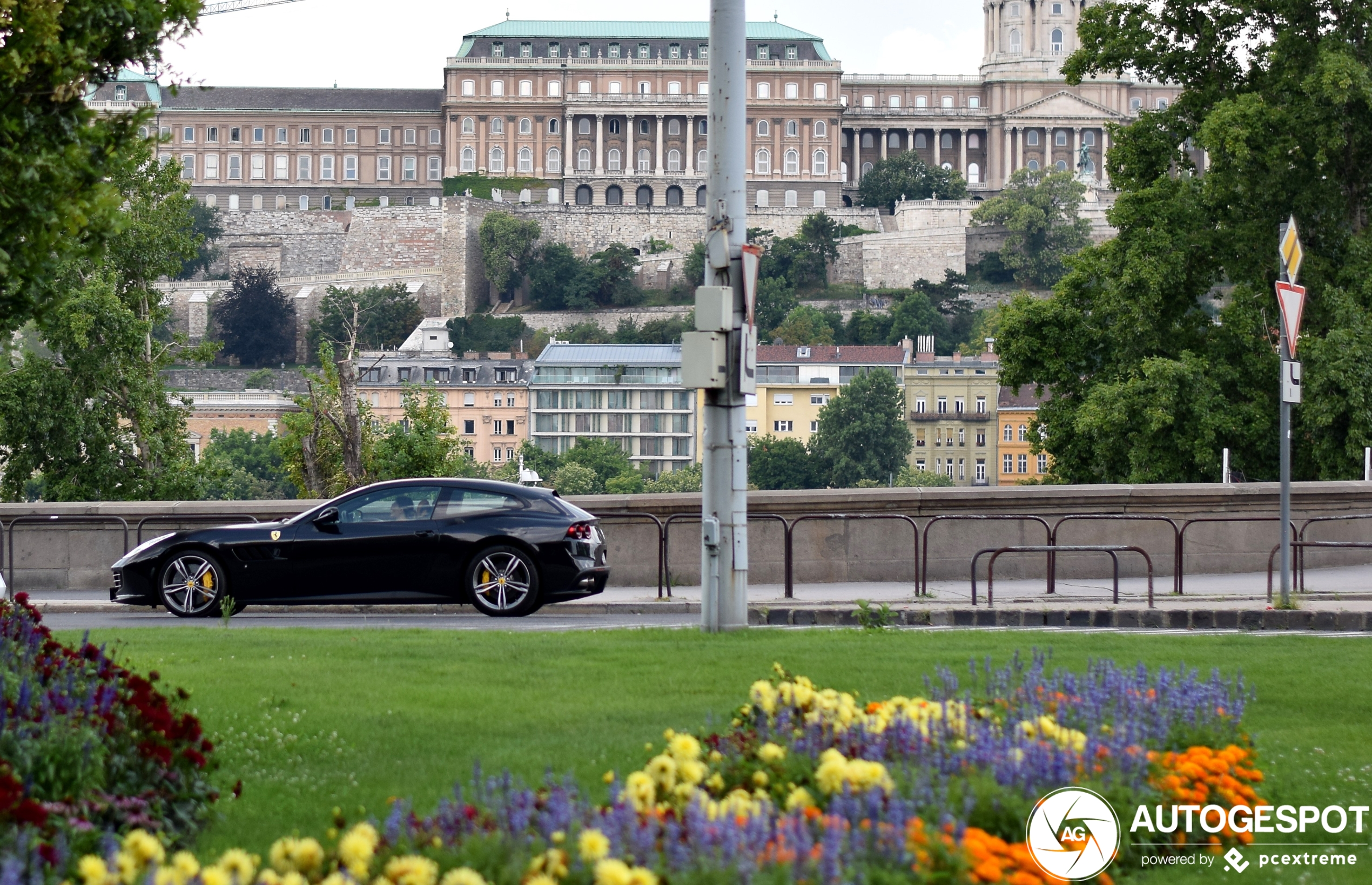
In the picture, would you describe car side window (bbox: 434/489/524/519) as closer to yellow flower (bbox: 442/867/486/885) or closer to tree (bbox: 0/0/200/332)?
tree (bbox: 0/0/200/332)

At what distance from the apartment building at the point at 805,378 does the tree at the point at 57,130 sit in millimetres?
125050

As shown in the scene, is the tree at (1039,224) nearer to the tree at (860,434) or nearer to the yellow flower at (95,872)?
the tree at (860,434)

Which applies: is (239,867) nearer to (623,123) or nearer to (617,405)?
(617,405)

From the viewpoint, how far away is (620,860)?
4.38 metres

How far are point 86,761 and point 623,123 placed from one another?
16301cm

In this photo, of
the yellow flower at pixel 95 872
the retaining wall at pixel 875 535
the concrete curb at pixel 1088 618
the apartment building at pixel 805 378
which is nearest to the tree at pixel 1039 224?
the apartment building at pixel 805 378

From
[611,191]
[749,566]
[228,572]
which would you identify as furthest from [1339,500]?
[611,191]

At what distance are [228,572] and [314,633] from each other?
12.2 feet

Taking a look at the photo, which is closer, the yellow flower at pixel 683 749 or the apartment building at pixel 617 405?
the yellow flower at pixel 683 749

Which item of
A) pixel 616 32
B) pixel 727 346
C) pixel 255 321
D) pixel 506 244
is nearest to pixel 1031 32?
pixel 616 32

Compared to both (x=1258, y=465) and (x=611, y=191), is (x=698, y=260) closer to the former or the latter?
(x=611, y=191)

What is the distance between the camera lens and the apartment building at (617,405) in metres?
140

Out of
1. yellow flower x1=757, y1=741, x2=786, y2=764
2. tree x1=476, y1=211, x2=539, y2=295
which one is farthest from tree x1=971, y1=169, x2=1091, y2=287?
yellow flower x1=757, y1=741, x2=786, y2=764

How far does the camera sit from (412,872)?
4.30 meters
